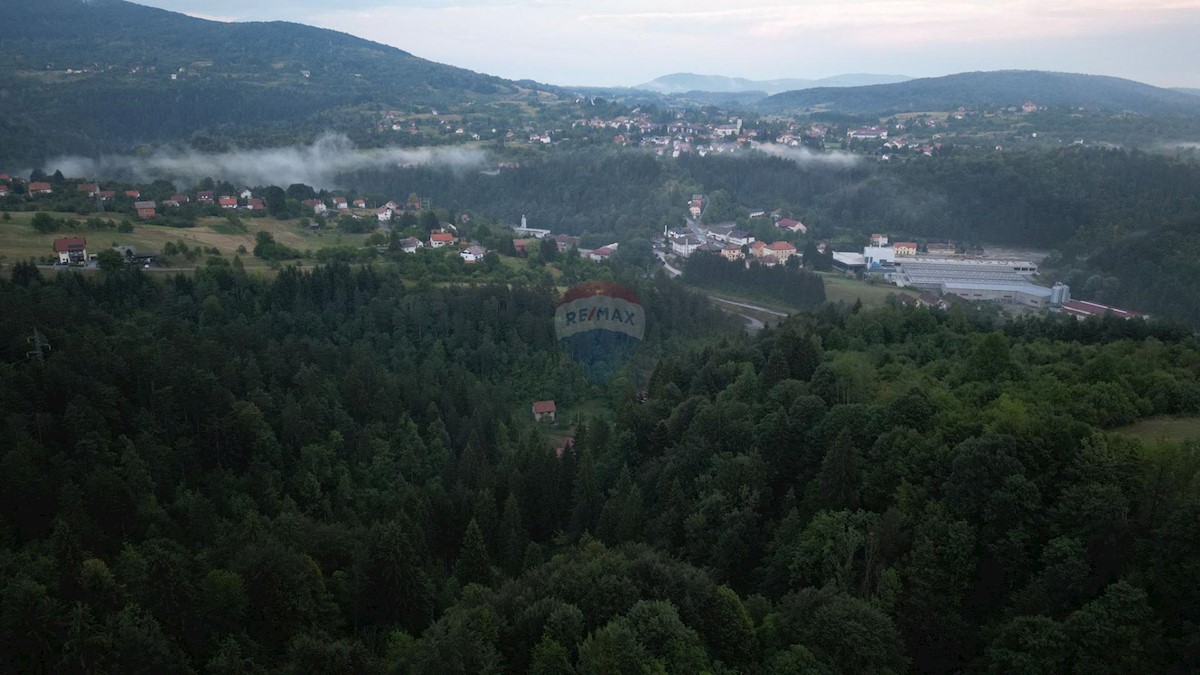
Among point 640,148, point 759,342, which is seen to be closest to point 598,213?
point 640,148

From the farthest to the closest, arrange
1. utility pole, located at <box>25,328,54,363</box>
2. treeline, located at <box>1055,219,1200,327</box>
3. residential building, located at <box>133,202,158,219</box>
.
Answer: treeline, located at <box>1055,219,1200,327</box>
residential building, located at <box>133,202,158,219</box>
utility pole, located at <box>25,328,54,363</box>

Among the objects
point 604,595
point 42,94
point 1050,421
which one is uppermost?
point 42,94

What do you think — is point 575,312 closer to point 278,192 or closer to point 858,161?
point 278,192

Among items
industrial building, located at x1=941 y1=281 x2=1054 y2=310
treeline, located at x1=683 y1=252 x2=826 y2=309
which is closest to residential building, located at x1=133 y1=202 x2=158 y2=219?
treeline, located at x1=683 y1=252 x2=826 y2=309

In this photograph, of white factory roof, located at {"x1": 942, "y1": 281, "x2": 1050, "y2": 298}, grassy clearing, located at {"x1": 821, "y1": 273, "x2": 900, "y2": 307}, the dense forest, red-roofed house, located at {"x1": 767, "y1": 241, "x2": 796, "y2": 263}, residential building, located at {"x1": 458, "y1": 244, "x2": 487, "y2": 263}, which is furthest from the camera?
red-roofed house, located at {"x1": 767, "y1": 241, "x2": 796, "y2": 263}

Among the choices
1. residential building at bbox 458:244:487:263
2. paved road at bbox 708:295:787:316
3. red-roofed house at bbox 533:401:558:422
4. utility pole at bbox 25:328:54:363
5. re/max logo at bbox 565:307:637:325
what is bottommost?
red-roofed house at bbox 533:401:558:422

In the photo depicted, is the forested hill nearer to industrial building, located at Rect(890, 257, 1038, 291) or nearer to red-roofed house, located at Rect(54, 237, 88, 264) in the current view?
red-roofed house, located at Rect(54, 237, 88, 264)
